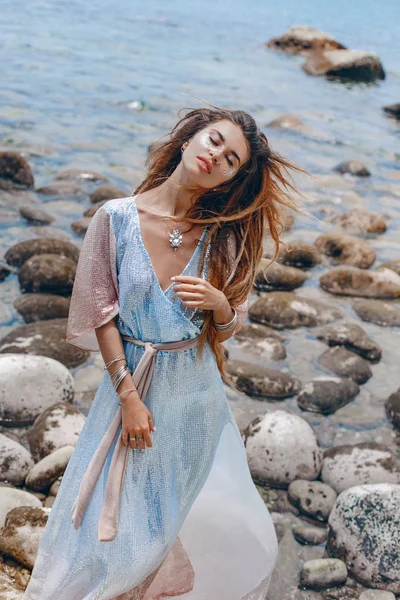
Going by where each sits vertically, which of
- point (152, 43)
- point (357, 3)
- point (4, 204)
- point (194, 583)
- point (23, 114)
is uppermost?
point (194, 583)

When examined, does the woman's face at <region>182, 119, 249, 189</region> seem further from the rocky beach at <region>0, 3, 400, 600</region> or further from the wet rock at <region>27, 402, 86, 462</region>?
the wet rock at <region>27, 402, 86, 462</region>

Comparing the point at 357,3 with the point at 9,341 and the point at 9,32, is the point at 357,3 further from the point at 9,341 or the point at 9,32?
the point at 9,341

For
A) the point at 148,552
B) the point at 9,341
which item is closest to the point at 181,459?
the point at 148,552

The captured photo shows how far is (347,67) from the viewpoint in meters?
22.2

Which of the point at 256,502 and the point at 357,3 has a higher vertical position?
the point at 256,502

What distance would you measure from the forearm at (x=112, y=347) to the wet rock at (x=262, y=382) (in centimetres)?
311

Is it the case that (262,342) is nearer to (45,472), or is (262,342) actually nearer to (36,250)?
(36,250)

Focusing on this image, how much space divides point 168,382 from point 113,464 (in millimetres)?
345

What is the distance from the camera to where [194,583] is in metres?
3.13

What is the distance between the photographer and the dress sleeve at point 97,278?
2857mm

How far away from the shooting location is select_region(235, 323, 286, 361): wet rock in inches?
260

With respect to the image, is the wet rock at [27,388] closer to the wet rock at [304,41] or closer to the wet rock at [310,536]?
the wet rock at [310,536]

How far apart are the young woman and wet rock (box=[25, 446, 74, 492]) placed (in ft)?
4.32

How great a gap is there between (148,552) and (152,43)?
2192cm
